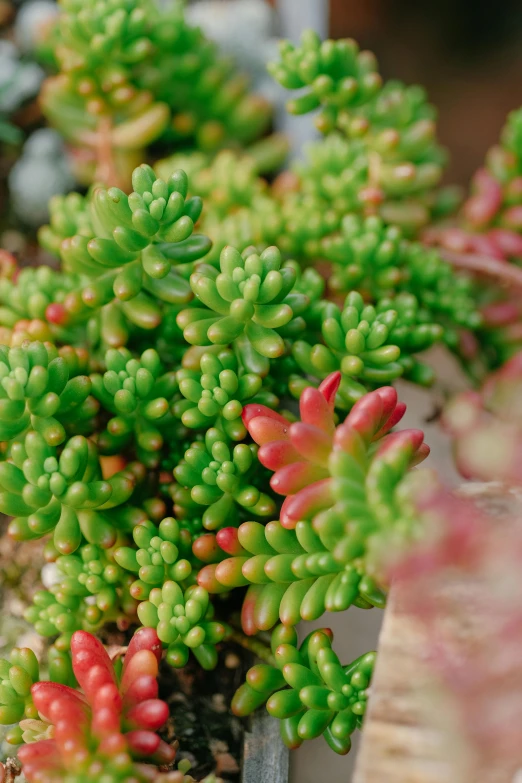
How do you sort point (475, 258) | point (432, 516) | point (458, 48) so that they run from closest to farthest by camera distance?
point (432, 516)
point (475, 258)
point (458, 48)

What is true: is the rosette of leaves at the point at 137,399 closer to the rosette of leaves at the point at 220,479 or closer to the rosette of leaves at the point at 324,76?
the rosette of leaves at the point at 220,479

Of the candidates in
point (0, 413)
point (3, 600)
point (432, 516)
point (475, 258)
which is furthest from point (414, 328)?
point (3, 600)

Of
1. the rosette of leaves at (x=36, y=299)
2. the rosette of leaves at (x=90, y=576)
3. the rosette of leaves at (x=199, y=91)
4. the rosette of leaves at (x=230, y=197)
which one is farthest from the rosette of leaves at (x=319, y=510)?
the rosette of leaves at (x=199, y=91)

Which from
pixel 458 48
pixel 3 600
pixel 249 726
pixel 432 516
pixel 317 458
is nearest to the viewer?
pixel 432 516

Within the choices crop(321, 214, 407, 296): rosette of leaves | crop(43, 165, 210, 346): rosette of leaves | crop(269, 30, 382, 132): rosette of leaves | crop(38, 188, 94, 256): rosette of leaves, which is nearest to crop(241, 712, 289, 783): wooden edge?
crop(43, 165, 210, 346): rosette of leaves

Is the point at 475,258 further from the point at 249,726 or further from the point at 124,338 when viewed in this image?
the point at 249,726
